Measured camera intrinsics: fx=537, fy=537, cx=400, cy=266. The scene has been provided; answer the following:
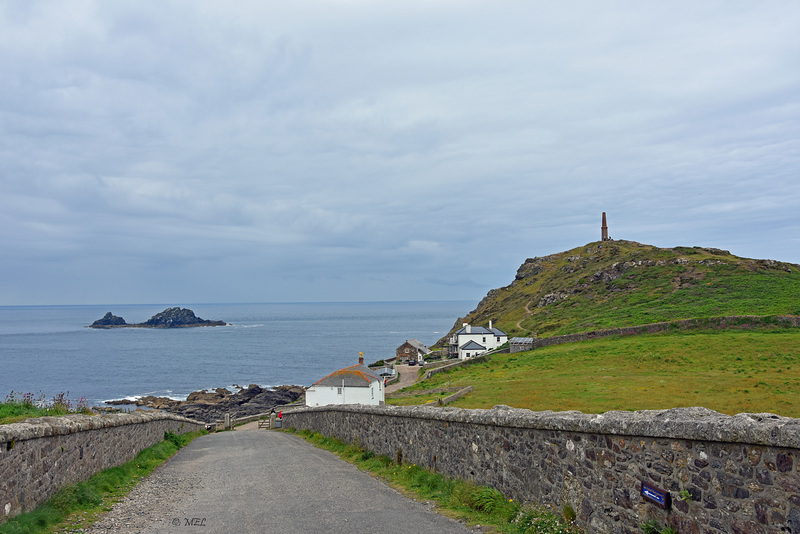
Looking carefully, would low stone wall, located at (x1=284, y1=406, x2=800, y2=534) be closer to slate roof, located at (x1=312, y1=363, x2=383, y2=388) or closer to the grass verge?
the grass verge

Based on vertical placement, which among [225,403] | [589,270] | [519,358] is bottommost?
[225,403]

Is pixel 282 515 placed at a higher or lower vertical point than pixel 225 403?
higher

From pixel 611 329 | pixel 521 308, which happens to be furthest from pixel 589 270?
pixel 611 329


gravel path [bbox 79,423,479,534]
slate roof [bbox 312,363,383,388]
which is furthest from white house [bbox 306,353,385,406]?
gravel path [bbox 79,423,479,534]

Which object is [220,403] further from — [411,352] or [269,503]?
[269,503]

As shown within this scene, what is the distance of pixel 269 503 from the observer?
34.4 feet

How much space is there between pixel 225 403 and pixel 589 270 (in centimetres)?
8665

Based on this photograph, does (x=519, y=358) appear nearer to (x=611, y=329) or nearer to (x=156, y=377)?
(x=611, y=329)

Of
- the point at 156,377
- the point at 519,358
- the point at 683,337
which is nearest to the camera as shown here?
the point at 683,337

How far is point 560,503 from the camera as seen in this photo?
7.87m

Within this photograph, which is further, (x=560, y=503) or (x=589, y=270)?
(x=589, y=270)

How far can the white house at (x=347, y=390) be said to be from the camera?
131 ft

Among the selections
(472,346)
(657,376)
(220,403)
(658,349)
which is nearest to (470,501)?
(657,376)

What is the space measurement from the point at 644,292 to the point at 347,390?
61158mm
